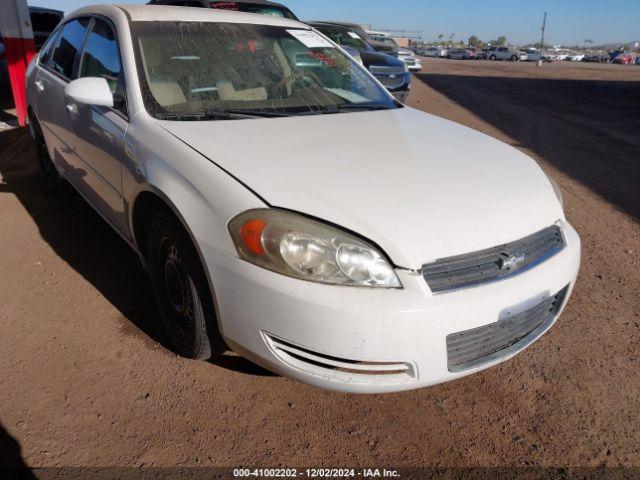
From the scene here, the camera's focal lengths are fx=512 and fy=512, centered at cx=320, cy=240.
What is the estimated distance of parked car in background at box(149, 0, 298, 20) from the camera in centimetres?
740

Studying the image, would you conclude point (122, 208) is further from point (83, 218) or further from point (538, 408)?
point (538, 408)

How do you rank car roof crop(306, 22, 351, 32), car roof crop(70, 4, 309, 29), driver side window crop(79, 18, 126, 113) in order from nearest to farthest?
1. driver side window crop(79, 18, 126, 113)
2. car roof crop(70, 4, 309, 29)
3. car roof crop(306, 22, 351, 32)

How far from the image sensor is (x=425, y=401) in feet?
7.55

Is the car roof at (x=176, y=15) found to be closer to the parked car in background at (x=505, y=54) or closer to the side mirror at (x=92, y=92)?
the side mirror at (x=92, y=92)

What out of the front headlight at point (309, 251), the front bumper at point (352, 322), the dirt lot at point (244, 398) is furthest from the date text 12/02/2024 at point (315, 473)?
the front headlight at point (309, 251)

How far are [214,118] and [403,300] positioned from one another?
1.40 metres

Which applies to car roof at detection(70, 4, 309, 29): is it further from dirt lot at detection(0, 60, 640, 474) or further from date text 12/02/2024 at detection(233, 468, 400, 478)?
date text 12/02/2024 at detection(233, 468, 400, 478)

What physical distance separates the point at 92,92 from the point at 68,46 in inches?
60.8

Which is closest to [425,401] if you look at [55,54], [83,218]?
[83,218]

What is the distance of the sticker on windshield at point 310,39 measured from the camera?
3379 mm

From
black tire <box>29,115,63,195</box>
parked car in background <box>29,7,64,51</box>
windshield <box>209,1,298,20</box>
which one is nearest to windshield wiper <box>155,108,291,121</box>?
black tire <box>29,115,63,195</box>

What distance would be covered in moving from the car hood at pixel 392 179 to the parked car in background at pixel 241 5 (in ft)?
18.3

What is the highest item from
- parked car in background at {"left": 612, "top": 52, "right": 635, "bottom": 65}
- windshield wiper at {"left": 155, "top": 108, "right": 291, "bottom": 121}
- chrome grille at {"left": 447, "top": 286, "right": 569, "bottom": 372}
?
windshield wiper at {"left": 155, "top": 108, "right": 291, "bottom": 121}

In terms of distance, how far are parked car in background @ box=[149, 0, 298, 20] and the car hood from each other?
5579 mm
